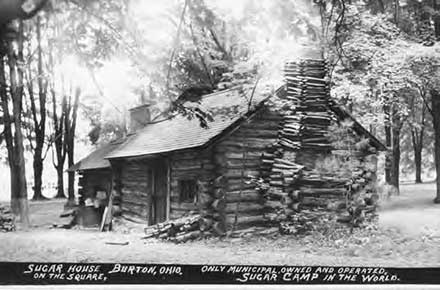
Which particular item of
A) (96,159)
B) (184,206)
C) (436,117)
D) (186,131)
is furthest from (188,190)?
(436,117)

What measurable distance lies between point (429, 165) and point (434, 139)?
0.24m

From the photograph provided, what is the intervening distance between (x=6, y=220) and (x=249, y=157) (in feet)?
7.11

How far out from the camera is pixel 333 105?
15.5ft

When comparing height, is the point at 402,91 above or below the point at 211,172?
above

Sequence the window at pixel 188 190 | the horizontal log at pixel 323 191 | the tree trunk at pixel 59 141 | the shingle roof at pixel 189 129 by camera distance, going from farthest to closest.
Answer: the window at pixel 188 190, the horizontal log at pixel 323 191, the shingle roof at pixel 189 129, the tree trunk at pixel 59 141

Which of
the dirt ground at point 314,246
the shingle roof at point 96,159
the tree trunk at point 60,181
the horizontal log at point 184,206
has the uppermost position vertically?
the shingle roof at point 96,159

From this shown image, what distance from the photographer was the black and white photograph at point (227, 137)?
12.1 ft

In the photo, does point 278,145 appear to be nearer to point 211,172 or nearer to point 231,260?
point 211,172

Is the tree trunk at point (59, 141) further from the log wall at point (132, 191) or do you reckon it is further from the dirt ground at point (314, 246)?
the log wall at point (132, 191)

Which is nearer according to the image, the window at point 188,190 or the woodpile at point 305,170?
the woodpile at point 305,170

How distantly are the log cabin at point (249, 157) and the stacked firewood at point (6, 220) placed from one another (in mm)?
599

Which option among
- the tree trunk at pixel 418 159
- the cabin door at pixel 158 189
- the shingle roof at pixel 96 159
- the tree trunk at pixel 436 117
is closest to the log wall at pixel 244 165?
the cabin door at pixel 158 189

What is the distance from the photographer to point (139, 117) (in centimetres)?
395

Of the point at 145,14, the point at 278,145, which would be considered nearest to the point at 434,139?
the point at 278,145
